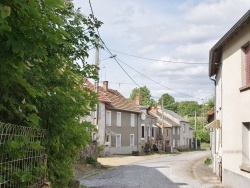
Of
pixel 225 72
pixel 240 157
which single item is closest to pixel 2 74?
pixel 240 157

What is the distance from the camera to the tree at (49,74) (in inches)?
142

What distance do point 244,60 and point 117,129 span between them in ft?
108

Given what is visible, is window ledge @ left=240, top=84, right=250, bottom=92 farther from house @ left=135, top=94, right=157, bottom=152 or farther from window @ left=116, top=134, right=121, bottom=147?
house @ left=135, top=94, right=157, bottom=152

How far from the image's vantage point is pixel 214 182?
17250 millimetres

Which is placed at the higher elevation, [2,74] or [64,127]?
[2,74]

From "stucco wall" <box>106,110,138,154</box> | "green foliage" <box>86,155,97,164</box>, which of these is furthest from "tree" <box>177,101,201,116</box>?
"green foliage" <box>86,155,97,164</box>

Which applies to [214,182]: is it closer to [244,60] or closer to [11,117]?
[244,60]

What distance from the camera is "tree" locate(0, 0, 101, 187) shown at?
142 inches

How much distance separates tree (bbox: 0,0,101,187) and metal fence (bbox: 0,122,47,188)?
0.24m

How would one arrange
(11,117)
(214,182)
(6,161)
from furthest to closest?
(214,182)
(11,117)
(6,161)

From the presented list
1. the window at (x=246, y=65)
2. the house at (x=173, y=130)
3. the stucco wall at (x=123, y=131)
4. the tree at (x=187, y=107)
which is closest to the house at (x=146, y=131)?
the stucco wall at (x=123, y=131)

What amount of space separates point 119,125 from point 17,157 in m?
41.0

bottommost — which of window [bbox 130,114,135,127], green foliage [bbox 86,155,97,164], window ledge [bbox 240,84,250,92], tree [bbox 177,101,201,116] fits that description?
green foliage [bbox 86,155,97,164]

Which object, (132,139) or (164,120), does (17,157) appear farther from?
(164,120)
